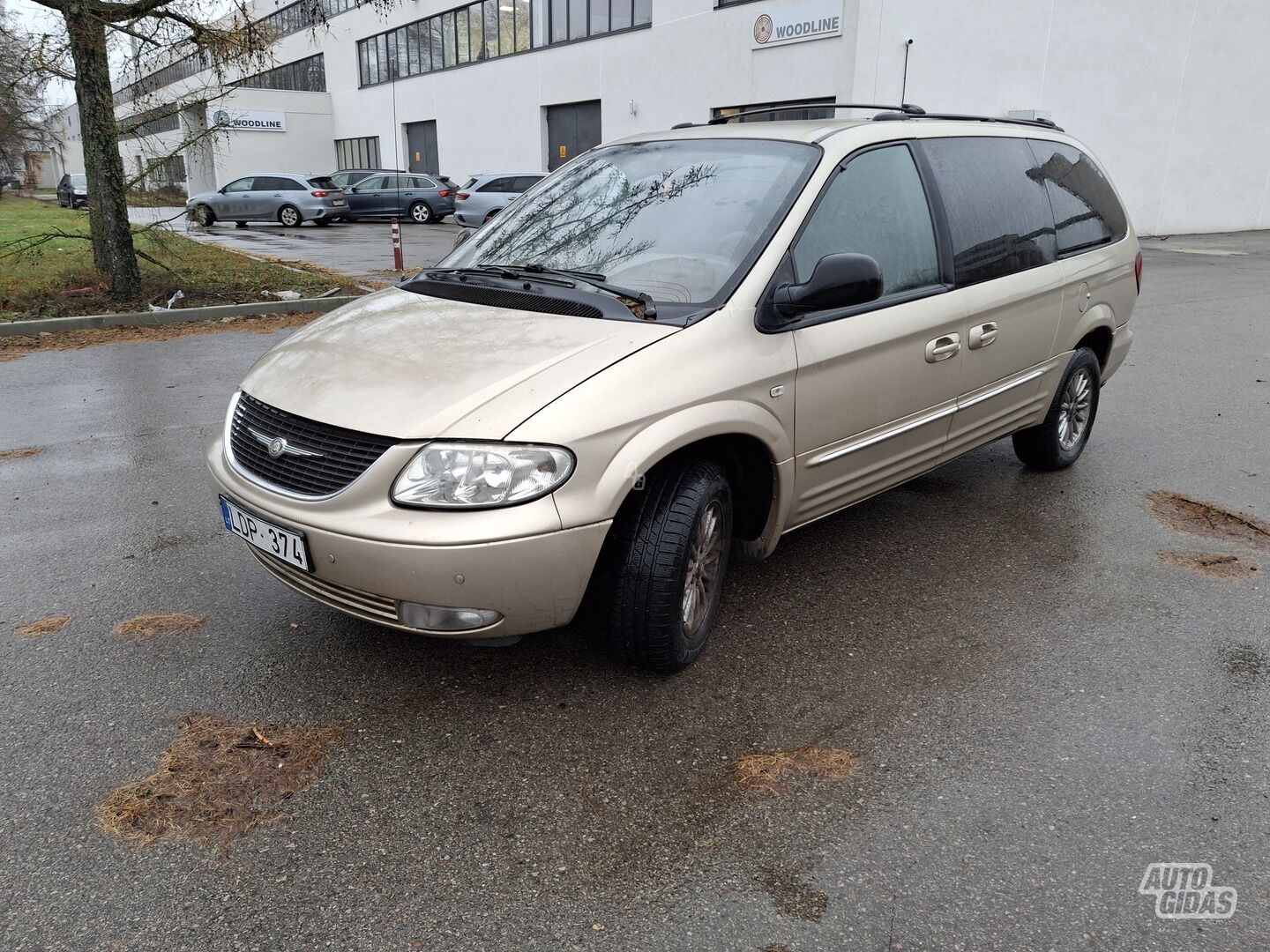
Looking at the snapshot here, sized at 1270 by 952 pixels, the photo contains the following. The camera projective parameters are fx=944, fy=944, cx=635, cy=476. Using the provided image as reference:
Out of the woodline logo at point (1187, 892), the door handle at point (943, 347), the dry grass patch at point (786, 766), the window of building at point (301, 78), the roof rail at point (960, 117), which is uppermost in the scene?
the window of building at point (301, 78)

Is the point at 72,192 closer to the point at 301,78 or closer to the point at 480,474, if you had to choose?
the point at 301,78

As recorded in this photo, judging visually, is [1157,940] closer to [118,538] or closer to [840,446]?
[840,446]

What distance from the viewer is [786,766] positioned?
112 inches

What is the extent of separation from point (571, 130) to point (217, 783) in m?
29.9

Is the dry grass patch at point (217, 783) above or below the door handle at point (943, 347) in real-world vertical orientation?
below

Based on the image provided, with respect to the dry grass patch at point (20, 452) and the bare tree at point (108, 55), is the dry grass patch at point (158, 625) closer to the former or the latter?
the dry grass patch at point (20, 452)

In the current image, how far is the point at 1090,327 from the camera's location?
202 inches

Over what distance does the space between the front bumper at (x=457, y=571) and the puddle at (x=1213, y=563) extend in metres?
3.00

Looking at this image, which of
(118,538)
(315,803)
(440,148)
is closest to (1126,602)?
(315,803)

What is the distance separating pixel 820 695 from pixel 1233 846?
1217 mm

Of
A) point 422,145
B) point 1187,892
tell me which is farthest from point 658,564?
point 422,145

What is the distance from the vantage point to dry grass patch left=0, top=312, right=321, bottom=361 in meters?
9.28

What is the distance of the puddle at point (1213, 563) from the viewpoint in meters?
4.21

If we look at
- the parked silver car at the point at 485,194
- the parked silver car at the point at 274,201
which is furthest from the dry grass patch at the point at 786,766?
the parked silver car at the point at 274,201
